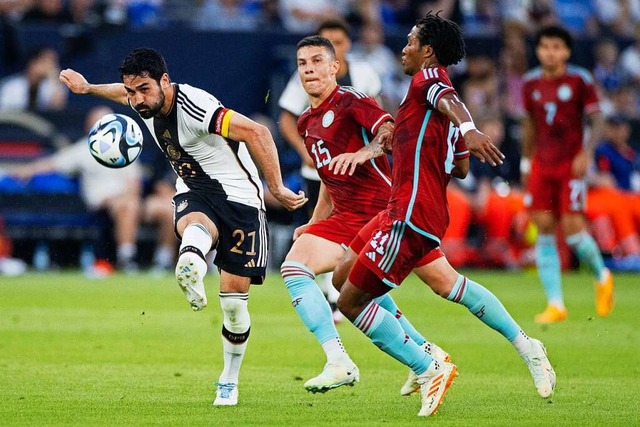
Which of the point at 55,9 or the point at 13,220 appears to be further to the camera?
the point at 55,9

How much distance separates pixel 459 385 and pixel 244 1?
47.3 ft

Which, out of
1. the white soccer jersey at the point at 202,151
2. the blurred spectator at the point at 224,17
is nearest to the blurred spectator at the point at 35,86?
the blurred spectator at the point at 224,17

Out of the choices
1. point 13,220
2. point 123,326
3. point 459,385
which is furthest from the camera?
point 13,220

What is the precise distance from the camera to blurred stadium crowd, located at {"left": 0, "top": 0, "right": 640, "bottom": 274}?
19.3 meters

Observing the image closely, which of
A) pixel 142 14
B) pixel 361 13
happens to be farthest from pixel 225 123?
pixel 361 13

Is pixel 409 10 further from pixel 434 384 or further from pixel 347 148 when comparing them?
pixel 434 384

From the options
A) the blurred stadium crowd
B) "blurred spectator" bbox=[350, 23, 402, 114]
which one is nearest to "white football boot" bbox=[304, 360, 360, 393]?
the blurred stadium crowd

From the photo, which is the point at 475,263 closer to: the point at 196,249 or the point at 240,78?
the point at 240,78

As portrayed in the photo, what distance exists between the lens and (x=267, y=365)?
9820mm

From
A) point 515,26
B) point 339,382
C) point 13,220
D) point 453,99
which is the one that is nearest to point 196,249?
point 339,382

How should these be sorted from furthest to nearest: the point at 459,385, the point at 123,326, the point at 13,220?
the point at 13,220
the point at 123,326
the point at 459,385

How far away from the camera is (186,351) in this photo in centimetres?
1066

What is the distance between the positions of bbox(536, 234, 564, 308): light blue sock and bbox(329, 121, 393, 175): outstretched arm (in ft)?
18.3

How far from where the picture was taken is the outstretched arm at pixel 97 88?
28.5 ft
